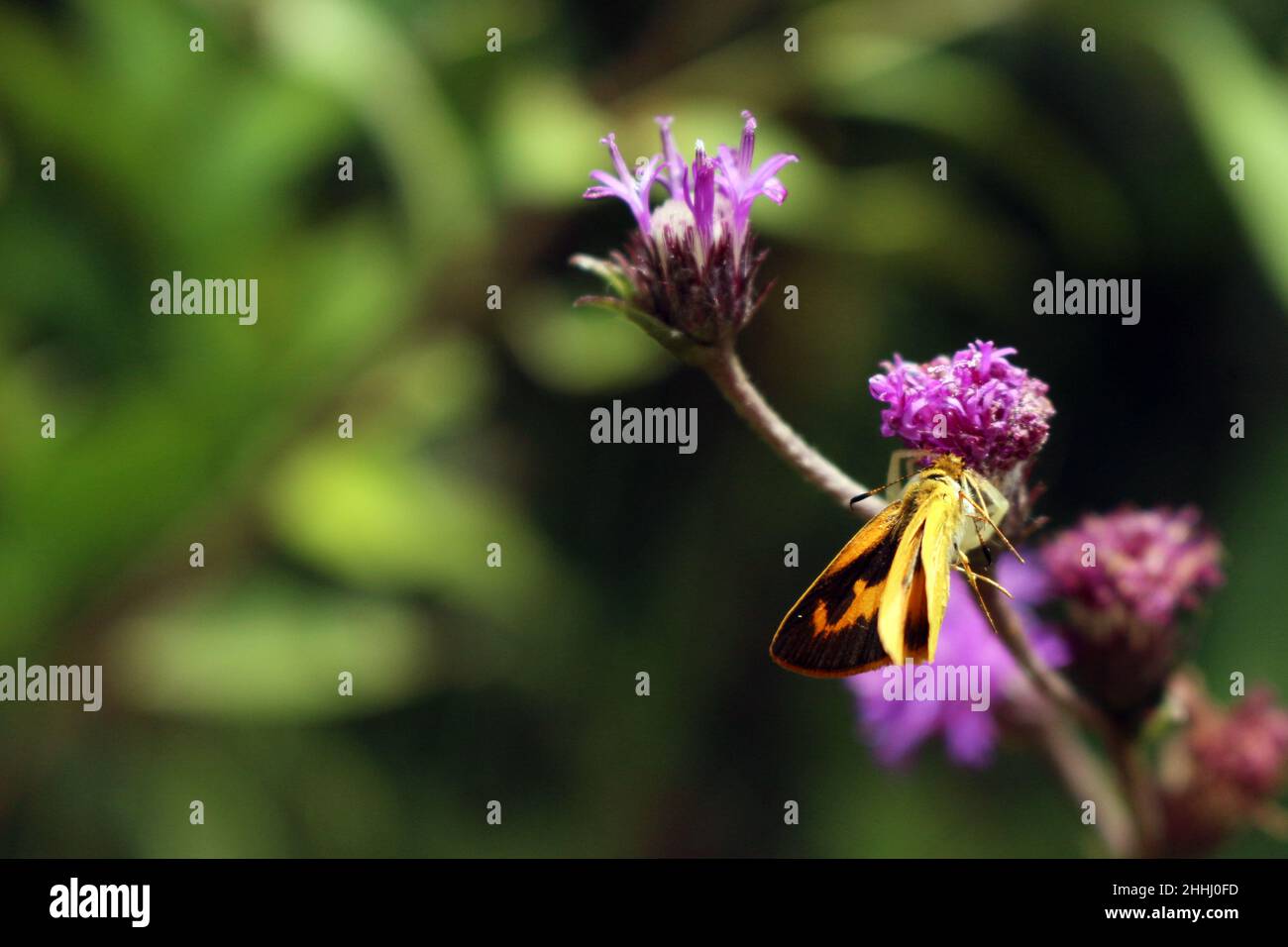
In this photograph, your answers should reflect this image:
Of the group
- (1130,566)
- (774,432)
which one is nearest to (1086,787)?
(1130,566)

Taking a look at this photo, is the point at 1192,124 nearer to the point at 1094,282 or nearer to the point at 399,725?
the point at 1094,282

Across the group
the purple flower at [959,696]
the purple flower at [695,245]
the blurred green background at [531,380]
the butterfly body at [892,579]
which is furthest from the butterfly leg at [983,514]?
the blurred green background at [531,380]

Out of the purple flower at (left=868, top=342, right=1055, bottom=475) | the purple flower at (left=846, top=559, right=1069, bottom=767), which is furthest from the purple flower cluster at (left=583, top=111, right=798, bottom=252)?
the purple flower at (left=846, top=559, right=1069, bottom=767)

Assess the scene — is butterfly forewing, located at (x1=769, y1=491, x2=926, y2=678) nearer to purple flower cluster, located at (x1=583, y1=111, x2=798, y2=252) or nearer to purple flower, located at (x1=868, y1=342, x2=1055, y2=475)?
purple flower, located at (x1=868, y1=342, x2=1055, y2=475)

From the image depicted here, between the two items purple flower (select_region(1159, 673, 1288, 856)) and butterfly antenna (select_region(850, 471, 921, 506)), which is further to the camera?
purple flower (select_region(1159, 673, 1288, 856))

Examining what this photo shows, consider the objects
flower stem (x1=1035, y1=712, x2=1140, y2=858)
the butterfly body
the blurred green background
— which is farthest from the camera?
the blurred green background

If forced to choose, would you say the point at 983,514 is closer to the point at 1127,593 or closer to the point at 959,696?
the point at 1127,593

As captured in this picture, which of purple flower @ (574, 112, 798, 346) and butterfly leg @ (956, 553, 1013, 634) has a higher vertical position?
purple flower @ (574, 112, 798, 346)
